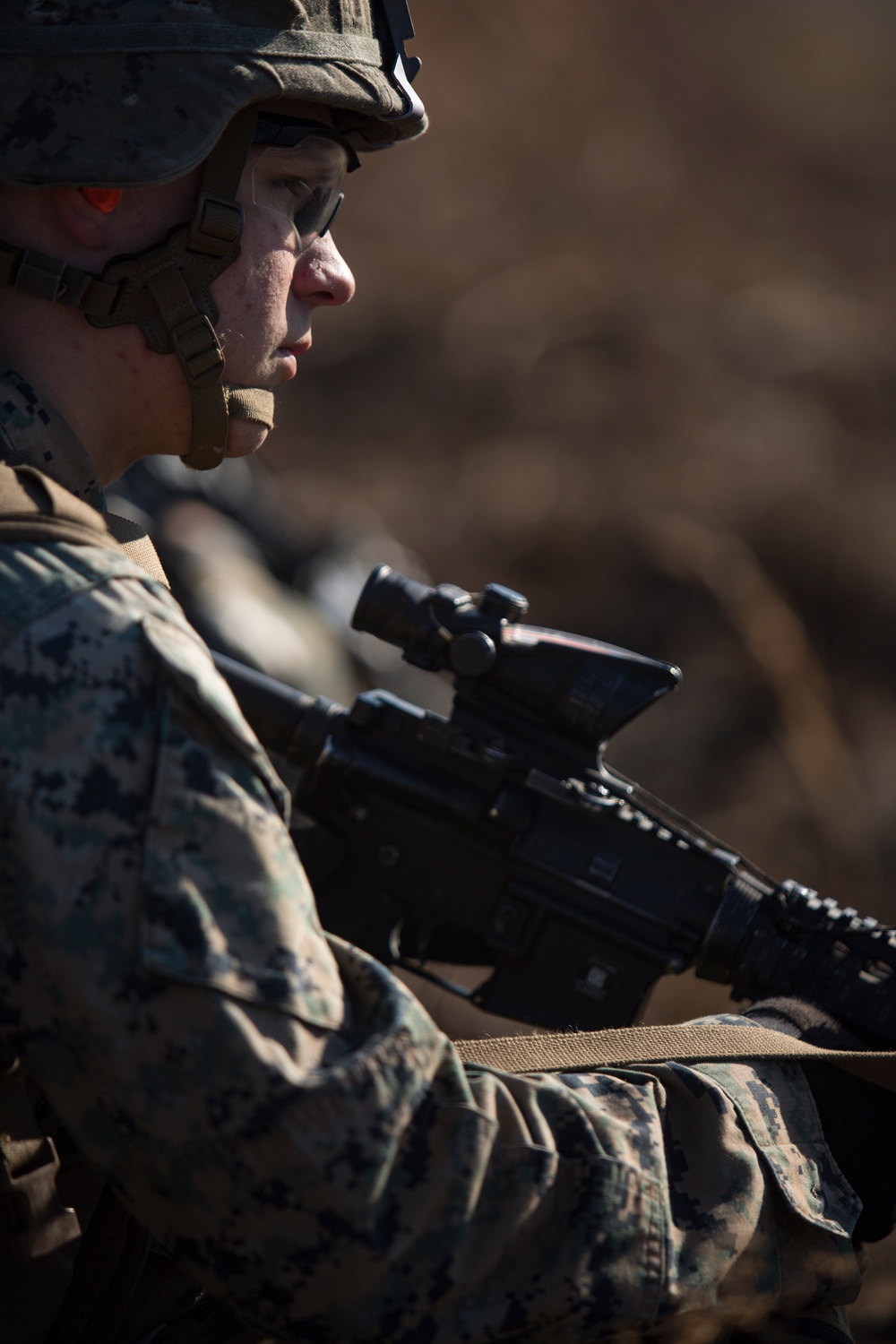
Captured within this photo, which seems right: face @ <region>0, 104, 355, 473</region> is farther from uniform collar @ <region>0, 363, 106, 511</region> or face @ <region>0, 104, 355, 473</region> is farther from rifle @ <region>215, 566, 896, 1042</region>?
rifle @ <region>215, 566, 896, 1042</region>

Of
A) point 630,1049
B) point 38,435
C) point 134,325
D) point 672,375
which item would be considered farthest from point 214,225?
point 672,375

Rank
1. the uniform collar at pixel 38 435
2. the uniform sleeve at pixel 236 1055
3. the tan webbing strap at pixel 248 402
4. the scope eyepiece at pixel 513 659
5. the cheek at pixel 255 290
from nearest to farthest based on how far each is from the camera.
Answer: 1. the uniform sleeve at pixel 236 1055
2. the uniform collar at pixel 38 435
3. the cheek at pixel 255 290
4. the tan webbing strap at pixel 248 402
5. the scope eyepiece at pixel 513 659

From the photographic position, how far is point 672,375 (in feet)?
32.0

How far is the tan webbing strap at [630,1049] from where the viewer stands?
1737 millimetres

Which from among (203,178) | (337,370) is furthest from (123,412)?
(337,370)

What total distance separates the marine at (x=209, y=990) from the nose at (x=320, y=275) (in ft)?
0.14

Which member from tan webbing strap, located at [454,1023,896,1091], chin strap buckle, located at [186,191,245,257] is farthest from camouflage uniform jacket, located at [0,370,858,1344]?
chin strap buckle, located at [186,191,245,257]

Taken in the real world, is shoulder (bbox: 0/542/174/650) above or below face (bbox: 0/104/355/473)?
below

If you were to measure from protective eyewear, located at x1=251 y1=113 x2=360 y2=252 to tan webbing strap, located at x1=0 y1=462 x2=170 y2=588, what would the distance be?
2.19ft

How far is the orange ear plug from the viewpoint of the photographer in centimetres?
175

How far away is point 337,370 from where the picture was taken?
10367 millimetres

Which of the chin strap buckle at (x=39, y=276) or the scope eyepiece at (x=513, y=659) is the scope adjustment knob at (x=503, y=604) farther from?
the chin strap buckle at (x=39, y=276)

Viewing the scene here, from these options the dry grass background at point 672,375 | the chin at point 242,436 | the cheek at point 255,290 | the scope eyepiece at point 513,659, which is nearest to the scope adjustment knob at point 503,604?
the scope eyepiece at point 513,659

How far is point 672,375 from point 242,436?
8.31m
